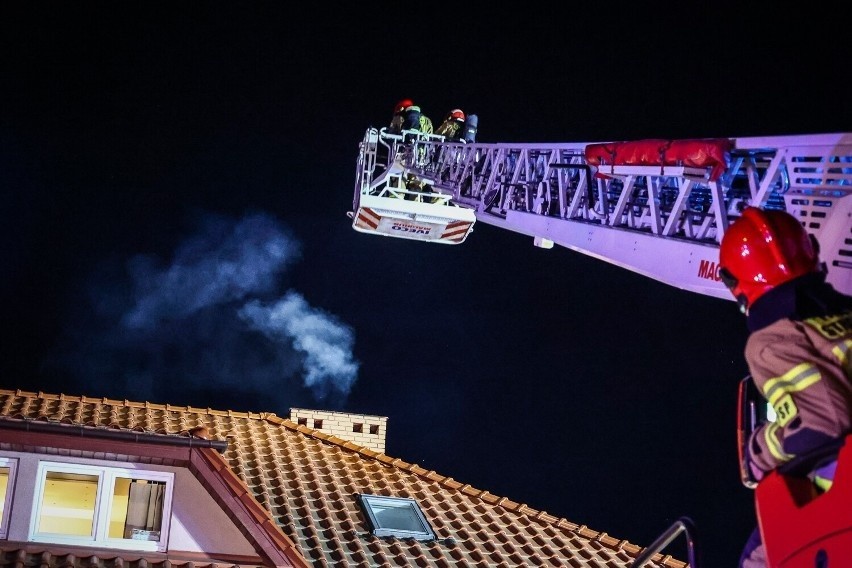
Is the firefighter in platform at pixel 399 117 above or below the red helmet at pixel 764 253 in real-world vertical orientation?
above

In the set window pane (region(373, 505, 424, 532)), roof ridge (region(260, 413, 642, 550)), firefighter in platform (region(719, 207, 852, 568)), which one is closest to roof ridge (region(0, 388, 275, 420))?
roof ridge (region(260, 413, 642, 550))

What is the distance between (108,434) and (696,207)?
6241 millimetres

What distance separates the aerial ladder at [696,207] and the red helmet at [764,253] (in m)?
0.42

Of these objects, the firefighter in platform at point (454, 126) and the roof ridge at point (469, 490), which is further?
the firefighter in platform at point (454, 126)

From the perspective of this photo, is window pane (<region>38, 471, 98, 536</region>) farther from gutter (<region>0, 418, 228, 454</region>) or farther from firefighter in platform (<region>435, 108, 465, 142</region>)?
A: firefighter in platform (<region>435, 108, 465, 142</region>)

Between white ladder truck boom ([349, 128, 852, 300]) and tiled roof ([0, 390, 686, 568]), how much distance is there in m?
3.66

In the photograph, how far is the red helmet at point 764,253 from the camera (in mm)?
3479

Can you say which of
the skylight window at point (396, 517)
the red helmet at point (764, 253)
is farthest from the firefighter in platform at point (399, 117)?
the red helmet at point (764, 253)

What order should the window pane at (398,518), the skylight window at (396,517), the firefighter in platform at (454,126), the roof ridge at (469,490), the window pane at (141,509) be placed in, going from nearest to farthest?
the window pane at (141,509) → the skylight window at (396,517) → the window pane at (398,518) → the roof ridge at (469,490) → the firefighter in platform at (454,126)

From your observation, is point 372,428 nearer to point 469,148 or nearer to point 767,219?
point 469,148

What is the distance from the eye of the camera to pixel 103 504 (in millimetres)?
9562

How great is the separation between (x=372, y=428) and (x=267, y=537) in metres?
5.57

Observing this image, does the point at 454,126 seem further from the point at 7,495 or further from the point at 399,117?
the point at 7,495

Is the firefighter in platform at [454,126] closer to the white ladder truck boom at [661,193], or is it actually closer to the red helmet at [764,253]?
the white ladder truck boom at [661,193]
